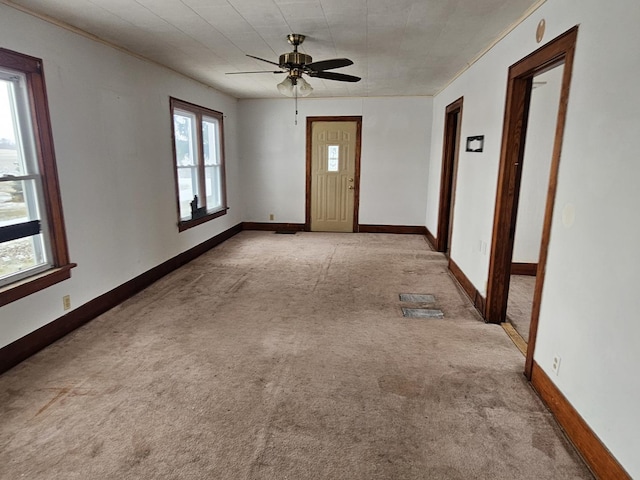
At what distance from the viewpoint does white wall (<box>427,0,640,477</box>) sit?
5.25 ft

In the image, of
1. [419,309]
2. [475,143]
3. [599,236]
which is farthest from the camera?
[475,143]

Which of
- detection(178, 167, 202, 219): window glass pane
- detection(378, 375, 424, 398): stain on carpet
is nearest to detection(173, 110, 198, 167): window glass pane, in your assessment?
detection(178, 167, 202, 219): window glass pane

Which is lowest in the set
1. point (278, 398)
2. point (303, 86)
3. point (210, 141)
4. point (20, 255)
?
point (278, 398)

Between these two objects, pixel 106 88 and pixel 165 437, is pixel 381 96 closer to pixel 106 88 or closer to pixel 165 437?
pixel 106 88

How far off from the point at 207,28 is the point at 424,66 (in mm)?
2500

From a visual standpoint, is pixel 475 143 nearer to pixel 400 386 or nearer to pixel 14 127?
pixel 400 386

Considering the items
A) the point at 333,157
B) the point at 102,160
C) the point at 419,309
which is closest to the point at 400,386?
the point at 419,309

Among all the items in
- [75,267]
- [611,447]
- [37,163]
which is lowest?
[611,447]

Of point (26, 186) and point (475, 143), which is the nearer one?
point (26, 186)

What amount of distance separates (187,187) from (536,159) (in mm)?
4417

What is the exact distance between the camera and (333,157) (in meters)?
7.09

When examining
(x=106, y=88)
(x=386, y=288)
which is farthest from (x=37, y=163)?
(x=386, y=288)

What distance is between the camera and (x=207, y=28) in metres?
3.12

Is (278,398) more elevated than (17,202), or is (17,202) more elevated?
(17,202)
